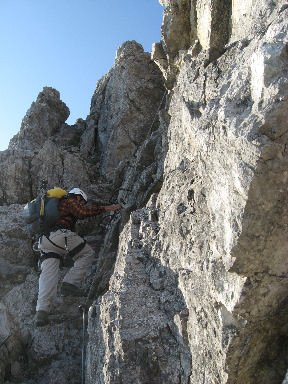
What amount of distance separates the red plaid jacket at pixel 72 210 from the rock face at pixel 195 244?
36.3 inches

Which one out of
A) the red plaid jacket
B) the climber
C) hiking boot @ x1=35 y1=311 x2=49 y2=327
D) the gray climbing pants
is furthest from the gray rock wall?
the red plaid jacket

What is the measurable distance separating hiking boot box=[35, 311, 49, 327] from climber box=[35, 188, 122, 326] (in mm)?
261

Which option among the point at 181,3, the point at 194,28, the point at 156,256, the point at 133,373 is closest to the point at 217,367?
the point at 133,373

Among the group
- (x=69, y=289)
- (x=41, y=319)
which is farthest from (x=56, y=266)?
(x=41, y=319)

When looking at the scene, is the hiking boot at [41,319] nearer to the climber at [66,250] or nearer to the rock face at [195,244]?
the rock face at [195,244]

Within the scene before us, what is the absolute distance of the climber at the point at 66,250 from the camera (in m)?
9.71

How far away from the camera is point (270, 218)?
4883 mm

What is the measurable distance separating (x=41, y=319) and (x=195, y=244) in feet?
16.1

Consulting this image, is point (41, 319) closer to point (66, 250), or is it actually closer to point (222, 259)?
point (66, 250)

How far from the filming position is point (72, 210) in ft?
34.3

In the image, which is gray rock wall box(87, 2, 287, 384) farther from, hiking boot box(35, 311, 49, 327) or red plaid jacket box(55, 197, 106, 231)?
red plaid jacket box(55, 197, 106, 231)

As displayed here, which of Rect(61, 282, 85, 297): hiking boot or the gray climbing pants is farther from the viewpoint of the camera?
Rect(61, 282, 85, 297): hiking boot

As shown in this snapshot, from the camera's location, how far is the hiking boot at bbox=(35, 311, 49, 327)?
9117 mm

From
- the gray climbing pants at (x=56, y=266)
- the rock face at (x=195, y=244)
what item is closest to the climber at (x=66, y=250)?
the gray climbing pants at (x=56, y=266)
